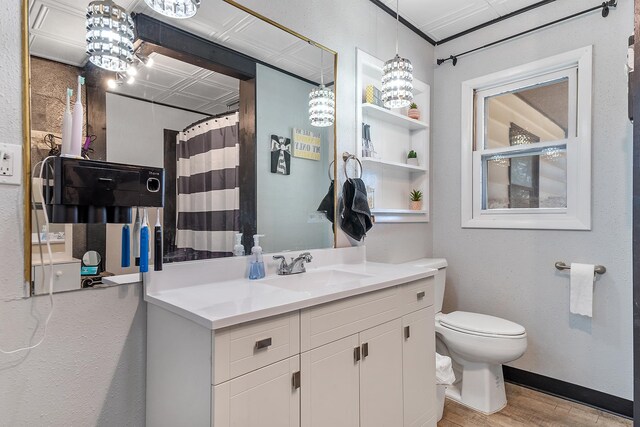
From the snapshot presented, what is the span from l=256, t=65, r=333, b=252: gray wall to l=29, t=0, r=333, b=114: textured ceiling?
0.40 ft

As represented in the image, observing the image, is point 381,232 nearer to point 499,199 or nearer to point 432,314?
point 432,314

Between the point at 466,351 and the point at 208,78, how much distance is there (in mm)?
2085

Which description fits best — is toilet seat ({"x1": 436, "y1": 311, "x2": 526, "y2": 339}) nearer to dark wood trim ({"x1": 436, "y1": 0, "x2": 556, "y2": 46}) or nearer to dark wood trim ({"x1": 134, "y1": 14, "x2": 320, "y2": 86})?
dark wood trim ({"x1": 134, "y1": 14, "x2": 320, "y2": 86})

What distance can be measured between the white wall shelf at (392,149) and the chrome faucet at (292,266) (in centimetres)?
71

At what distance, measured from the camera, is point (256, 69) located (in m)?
1.70

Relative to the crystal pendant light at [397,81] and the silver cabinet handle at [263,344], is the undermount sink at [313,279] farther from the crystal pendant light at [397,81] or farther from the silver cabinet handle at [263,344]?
the crystal pendant light at [397,81]

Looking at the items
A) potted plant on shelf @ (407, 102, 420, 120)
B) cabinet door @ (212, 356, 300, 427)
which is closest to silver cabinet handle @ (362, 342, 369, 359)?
cabinet door @ (212, 356, 300, 427)

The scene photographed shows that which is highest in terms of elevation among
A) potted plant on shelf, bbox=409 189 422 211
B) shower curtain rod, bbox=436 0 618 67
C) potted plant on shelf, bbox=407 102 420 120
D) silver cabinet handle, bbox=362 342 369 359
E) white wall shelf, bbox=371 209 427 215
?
shower curtain rod, bbox=436 0 618 67

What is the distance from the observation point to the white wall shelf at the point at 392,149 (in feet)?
7.42

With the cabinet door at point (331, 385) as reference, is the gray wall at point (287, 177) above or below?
above

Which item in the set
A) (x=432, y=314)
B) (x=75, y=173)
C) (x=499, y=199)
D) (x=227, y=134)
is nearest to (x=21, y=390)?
(x=75, y=173)

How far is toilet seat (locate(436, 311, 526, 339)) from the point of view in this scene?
1.97 m

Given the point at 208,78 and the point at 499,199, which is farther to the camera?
the point at 499,199

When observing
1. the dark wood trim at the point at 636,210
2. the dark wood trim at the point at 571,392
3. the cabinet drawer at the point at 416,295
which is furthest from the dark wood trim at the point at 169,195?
the dark wood trim at the point at 571,392
